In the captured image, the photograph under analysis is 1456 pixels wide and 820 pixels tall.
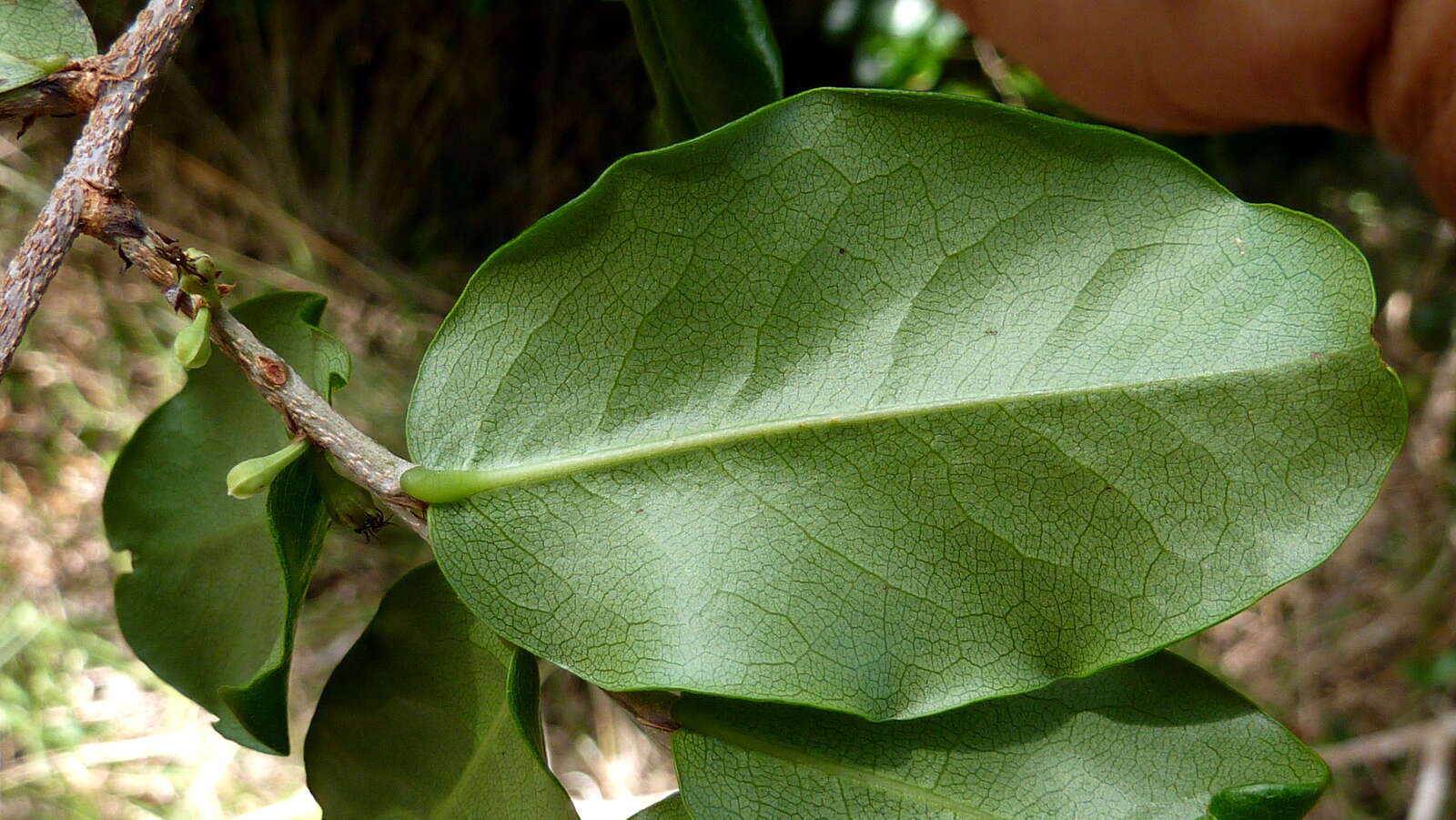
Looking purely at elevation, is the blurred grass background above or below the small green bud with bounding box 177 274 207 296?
below

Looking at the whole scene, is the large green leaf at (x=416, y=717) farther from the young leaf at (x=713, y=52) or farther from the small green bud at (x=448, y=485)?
the young leaf at (x=713, y=52)

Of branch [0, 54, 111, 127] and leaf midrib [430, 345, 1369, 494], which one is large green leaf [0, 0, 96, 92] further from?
leaf midrib [430, 345, 1369, 494]

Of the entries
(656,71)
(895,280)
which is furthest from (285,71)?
(895,280)

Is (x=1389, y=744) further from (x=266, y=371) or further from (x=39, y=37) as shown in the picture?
(x=39, y=37)

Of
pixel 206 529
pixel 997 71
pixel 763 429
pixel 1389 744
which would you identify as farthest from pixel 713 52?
pixel 1389 744

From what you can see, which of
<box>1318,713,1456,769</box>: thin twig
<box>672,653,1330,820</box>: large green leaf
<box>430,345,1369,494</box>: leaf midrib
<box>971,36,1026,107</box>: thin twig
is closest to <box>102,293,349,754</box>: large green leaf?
<box>430,345,1369,494</box>: leaf midrib
